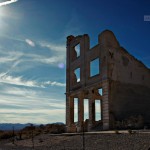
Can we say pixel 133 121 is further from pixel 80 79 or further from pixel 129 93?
pixel 80 79

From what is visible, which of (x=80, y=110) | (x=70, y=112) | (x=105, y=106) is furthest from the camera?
(x=70, y=112)

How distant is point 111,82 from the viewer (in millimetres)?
25656

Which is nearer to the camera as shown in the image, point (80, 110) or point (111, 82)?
point (111, 82)

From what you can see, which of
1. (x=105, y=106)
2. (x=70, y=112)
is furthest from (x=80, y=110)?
(x=105, y=106)

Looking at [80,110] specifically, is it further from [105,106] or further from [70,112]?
[105,106]

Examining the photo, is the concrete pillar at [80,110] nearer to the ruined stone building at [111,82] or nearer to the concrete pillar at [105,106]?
the ruined stone building at [111,82]

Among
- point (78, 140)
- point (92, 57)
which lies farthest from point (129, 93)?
point (78, 140)

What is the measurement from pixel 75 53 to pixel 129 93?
9377 mm

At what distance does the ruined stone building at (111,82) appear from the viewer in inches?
1004

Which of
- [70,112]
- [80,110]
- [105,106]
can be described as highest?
[105,106]

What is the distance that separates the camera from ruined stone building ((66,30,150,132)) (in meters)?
25.5

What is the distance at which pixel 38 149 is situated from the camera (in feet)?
62.7

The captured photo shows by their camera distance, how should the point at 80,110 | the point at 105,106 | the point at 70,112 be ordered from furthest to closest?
the point at 70,112 → the point at 80,110 → the point at 105,106

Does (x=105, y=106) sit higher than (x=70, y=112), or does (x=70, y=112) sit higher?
(x=105, y=106)
